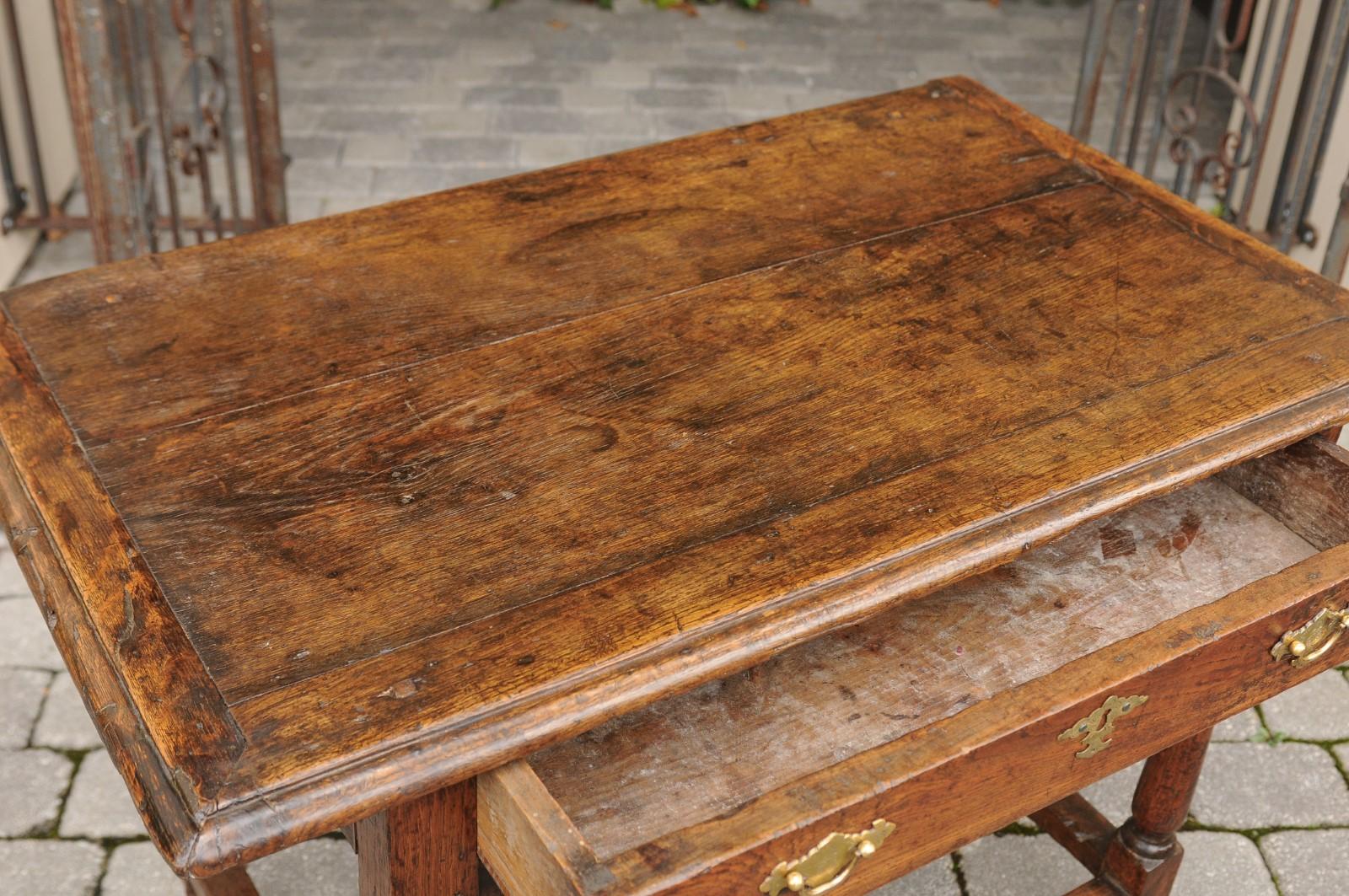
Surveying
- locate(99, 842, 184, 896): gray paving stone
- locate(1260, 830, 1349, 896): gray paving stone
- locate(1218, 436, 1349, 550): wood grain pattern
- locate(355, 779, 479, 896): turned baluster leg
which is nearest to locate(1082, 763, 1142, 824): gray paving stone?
locate(1260, 830, 1349, 896): gray paving stone

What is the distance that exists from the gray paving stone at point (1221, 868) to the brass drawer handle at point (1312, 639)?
2.68ft

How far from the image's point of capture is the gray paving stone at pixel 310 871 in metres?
2.35

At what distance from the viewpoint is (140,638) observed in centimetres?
142

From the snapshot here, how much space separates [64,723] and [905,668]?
5.40 ft

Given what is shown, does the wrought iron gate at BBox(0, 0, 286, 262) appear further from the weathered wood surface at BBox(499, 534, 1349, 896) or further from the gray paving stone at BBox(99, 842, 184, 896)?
the weathered wood surface at BBox(499, 534, 1349, 896)

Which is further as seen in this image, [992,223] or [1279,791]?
[1279,791]

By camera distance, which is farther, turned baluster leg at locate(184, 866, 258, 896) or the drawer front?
turned baluster leg at locate(184, 866, 258, 896)

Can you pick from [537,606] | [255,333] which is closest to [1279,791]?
[537,606]

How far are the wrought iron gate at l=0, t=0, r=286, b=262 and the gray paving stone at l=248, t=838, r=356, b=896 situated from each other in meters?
1.35

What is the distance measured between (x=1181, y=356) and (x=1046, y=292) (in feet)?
0.70

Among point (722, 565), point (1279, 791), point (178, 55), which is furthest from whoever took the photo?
point (178, 55)

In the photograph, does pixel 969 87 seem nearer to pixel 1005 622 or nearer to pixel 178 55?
pixel 1005 622

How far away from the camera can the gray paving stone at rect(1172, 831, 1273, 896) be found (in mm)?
2387

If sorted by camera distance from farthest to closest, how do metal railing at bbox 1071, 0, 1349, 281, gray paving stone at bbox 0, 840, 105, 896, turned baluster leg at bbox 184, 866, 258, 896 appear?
metal railing at bbox 1071, 0, 1349, 281 → gray paving stone at bbox 0, 840, 105, 896 → turned baluster leg at bbox 184, 866, 258, 896
